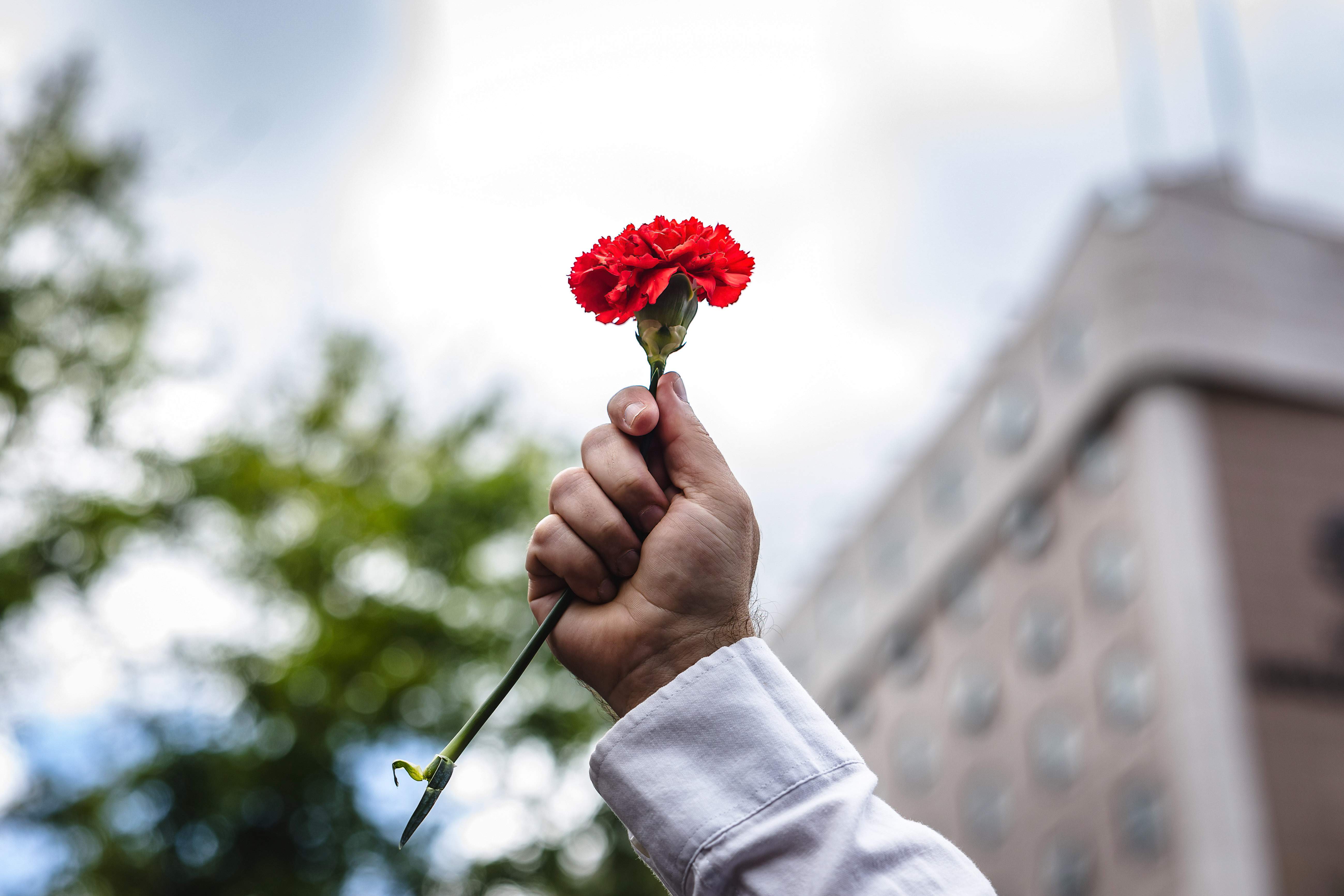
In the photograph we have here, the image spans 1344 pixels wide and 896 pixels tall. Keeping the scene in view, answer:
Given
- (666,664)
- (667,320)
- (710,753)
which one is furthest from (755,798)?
(667,320)

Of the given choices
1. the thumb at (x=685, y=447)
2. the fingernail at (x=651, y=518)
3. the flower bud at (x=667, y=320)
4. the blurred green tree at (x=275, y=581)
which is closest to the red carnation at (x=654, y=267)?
the flower bud at (x=667, y=320)

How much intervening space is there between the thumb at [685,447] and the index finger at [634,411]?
2cm

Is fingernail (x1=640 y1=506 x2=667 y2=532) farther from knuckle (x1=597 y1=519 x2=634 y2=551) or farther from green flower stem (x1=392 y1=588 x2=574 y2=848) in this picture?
green flower stem (x1=392 y1=588 x2=574 y2=848)

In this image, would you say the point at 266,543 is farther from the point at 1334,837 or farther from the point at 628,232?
the point at 1334,837

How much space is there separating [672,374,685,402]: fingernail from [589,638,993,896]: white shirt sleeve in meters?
0.33

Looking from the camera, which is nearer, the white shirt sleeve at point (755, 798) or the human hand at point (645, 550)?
the white shirt sleeve at point (755, 798)

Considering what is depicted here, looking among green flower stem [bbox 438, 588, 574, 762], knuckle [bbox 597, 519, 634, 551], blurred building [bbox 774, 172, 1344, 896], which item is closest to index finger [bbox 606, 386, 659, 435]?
knuckle [bbox 597, 519, 634, 551]

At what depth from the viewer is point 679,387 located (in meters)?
1.54

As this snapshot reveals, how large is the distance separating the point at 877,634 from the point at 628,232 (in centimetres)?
3668

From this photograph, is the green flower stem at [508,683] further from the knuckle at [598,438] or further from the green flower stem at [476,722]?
the knuckle at [598,438]

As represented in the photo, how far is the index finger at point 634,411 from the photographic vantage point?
4.78 feet

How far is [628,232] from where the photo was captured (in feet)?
4.99

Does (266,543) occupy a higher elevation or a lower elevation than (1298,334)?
lower

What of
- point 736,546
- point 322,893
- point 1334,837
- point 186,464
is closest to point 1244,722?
point 1334,837
